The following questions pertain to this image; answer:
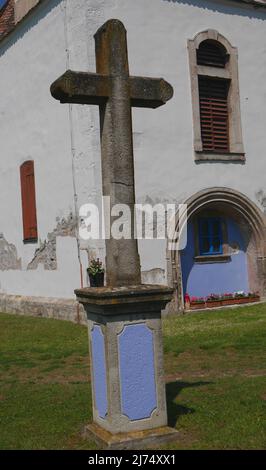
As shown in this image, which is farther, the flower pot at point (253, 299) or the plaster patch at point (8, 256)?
the plaster patch at point (8, 256)

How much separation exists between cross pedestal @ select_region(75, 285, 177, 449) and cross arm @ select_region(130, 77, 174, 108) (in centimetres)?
164

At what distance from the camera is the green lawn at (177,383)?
5070 mm

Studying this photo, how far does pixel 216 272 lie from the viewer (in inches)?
570

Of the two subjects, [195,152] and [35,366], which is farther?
[195,152]

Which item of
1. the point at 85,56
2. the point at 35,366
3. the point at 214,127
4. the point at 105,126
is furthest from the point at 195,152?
the point at 105,126

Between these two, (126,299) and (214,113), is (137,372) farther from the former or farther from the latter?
(214,113)

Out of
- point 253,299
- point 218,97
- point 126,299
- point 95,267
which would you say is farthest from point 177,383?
point 218,97

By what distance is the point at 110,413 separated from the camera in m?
4.74

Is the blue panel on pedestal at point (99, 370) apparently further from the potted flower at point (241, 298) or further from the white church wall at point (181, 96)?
the potted flower at point (241, 298)

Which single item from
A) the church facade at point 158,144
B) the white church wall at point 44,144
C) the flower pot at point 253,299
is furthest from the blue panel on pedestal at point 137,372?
the flower pot at point 253,299

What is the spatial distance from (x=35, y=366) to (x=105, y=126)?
15.7ft

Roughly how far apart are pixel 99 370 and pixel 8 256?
1181 cm

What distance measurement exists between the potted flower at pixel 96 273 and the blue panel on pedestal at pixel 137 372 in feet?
23.5

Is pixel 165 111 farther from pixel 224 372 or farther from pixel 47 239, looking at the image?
pixel 224 372
